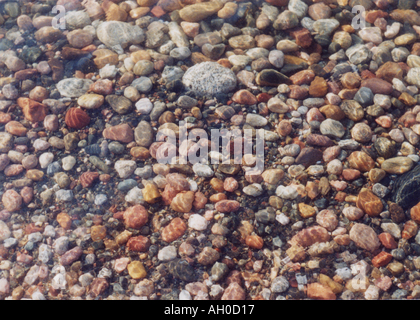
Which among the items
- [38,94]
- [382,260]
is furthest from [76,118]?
[382,260]

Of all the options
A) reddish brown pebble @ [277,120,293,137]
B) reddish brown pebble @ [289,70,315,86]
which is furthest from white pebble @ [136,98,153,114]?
reddish brown pebble @ [289,70,315,86]

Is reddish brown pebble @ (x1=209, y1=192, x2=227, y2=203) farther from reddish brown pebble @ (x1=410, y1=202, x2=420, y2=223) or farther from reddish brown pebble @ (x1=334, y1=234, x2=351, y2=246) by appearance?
reddish brown pebble @ (x1=410, y1=202, x2=420, y2=223)

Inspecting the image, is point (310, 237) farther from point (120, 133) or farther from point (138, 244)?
point (120, 133)

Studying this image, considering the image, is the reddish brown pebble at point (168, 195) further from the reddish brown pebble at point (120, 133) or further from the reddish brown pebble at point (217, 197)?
the reddish brown pebble at point (120, 133)
